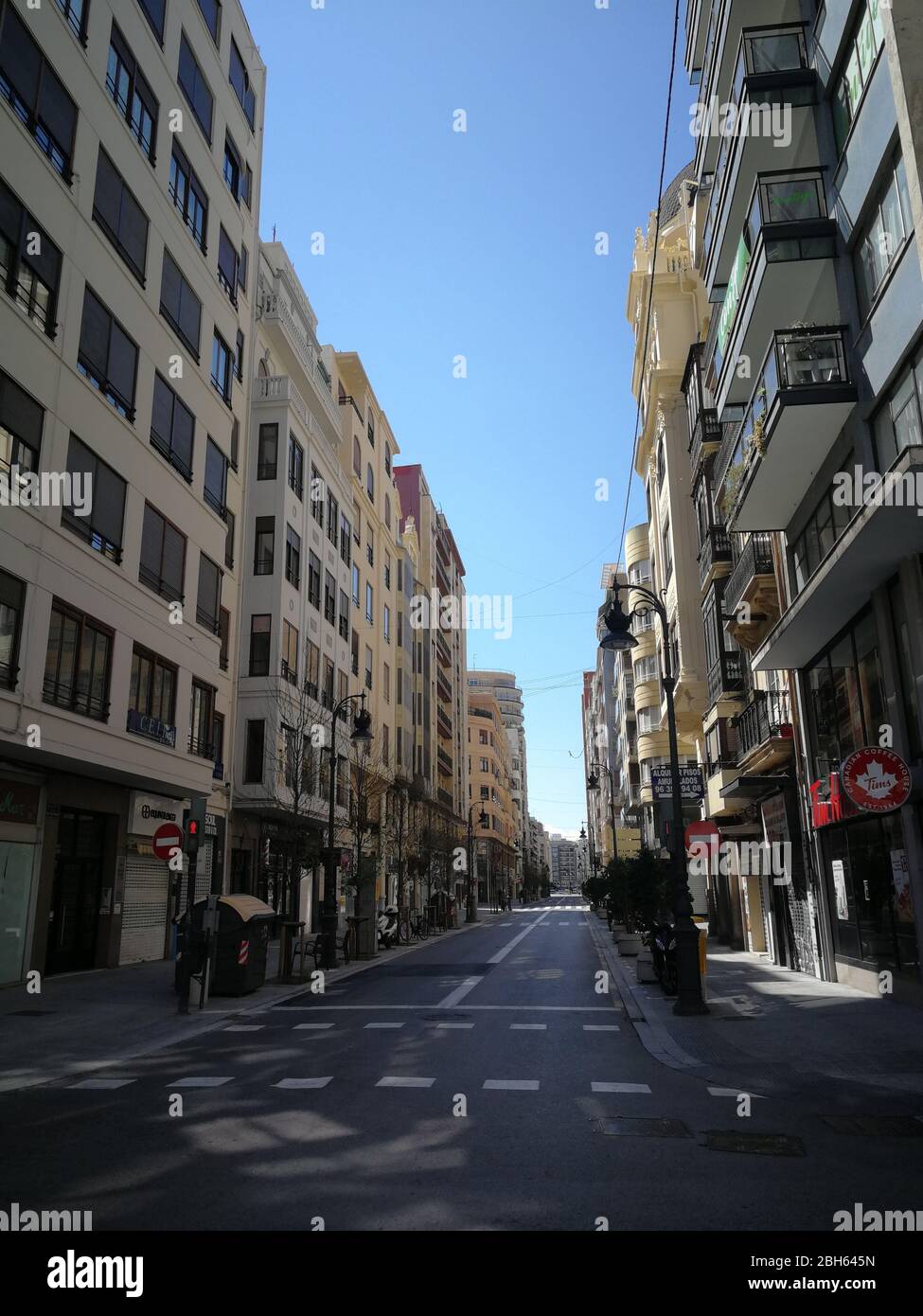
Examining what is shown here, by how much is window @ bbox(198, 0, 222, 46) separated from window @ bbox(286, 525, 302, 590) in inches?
604

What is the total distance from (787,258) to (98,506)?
14204mm

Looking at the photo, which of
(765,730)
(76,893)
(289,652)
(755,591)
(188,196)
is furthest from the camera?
(289,652)

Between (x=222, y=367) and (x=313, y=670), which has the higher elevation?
(x=222, y=367)

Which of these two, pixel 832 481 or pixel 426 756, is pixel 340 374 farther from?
pixel 832 481

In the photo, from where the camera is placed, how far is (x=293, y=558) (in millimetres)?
35594

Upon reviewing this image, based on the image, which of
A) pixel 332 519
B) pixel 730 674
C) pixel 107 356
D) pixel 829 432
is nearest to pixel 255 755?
pixel 332 519

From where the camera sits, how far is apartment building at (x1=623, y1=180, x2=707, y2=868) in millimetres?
33594

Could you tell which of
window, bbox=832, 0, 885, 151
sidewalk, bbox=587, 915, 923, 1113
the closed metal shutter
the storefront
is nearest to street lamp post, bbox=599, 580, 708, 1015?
sidewalk, bbox=587, 915, 923, 1113

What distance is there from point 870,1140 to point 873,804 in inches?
193

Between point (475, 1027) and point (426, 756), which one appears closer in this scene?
point (475, 1027)

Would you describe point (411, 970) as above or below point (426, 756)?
below

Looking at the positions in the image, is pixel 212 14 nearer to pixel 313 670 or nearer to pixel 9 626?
pixel 9 626

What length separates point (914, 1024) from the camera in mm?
12352
